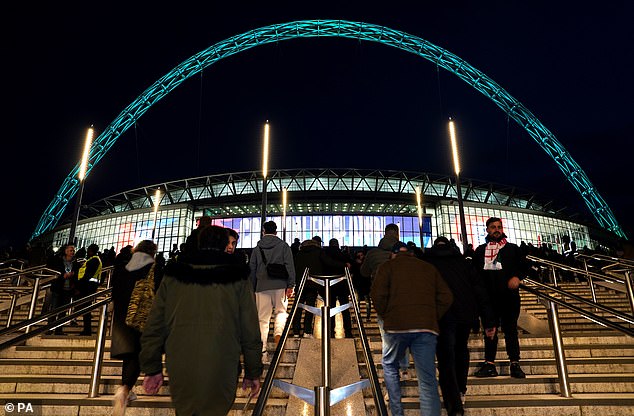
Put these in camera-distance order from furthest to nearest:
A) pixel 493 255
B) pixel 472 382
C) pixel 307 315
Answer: pixel 307 315 → pixel 493 255 → pixel 472 382

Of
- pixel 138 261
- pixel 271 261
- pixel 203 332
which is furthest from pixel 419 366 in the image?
pixel 138 261

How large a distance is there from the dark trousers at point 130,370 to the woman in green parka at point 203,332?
156 centimetres

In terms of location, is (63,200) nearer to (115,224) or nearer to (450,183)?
(115,224)

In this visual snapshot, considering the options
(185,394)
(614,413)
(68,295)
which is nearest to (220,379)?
(185,394)

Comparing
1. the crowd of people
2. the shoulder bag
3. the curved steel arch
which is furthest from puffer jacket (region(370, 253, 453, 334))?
the curved steel arch

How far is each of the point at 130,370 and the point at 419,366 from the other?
114 inches

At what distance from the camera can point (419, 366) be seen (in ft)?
13.9

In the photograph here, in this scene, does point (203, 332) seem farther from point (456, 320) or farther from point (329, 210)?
point (329, 210)

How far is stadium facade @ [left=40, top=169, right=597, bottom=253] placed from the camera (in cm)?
4803

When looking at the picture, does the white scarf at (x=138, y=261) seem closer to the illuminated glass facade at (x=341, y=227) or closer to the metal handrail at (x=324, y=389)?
the metal handrail at (x=324, y=389)

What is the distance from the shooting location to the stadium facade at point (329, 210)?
1891 inches

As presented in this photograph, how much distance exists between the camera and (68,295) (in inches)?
350

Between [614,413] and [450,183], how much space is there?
52.0m

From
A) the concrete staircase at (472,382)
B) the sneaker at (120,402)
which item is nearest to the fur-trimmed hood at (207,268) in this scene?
the sneaker at (120,402)
